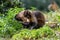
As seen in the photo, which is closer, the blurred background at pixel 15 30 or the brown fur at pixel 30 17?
the blurred background at pixel 15 30

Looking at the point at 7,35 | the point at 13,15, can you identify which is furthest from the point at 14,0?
the point at 7,35

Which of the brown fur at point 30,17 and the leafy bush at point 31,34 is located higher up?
the brown fur at point 30,17

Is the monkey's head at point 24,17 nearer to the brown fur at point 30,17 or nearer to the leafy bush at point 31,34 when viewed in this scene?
the brown fur at point 30,17

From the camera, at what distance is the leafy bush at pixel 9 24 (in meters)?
10.7

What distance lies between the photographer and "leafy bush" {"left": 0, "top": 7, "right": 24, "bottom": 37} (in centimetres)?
1068

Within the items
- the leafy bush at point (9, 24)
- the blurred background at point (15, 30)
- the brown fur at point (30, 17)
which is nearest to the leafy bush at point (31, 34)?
the blurred background at point (15, 30)

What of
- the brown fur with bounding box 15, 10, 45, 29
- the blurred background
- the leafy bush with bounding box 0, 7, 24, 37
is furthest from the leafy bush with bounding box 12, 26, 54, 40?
the brown fur with bounding box 15, 10, 45, 29

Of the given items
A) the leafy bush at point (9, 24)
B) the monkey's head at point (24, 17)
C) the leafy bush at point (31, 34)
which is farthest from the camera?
the monkey's head at point (24, 17)

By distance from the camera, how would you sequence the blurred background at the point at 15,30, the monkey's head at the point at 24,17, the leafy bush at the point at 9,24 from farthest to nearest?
the monkey's head at the point at 24,17 < the leafy bush at the point at 9,24 < the blurred background at the point at 15,30

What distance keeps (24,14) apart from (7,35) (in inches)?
42.2

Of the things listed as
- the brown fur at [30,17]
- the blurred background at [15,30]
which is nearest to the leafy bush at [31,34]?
the blurred background at [15,30]

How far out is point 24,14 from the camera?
11.2 metres

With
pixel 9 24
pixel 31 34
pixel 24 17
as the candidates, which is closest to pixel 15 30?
pixel 9 24

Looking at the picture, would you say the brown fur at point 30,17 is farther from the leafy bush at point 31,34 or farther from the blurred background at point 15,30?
the leafy bush at point 31,34
